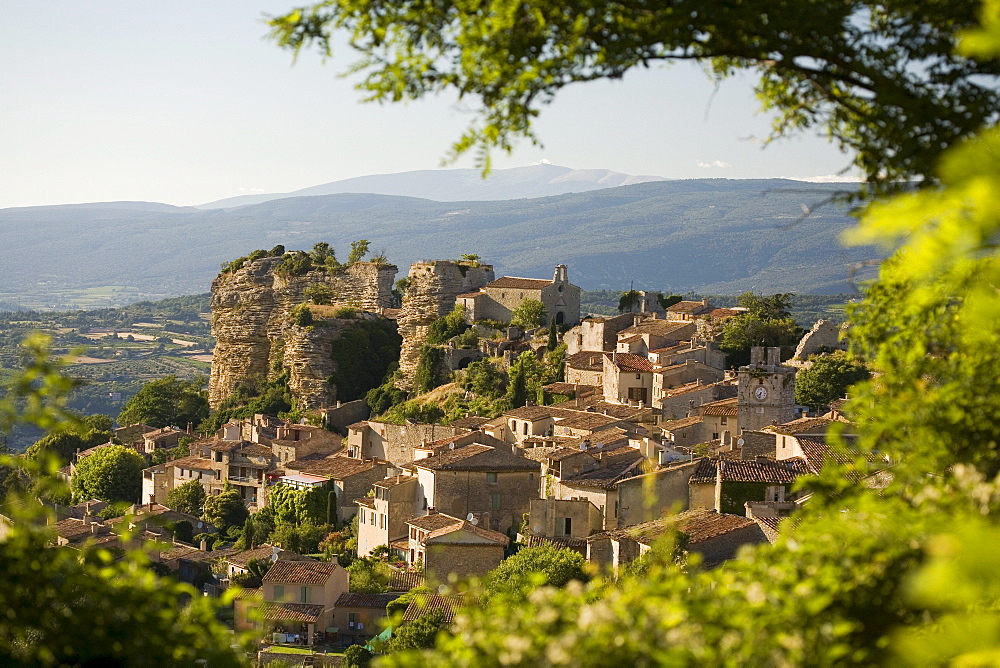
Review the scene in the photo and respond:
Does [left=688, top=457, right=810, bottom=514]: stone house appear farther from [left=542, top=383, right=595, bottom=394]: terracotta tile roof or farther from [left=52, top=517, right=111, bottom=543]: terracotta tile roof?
[left=52, top=517, right=111, bottom=543]: terracotta tile roof

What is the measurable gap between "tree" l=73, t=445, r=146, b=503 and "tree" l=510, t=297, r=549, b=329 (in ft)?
51.0

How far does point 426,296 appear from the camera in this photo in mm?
51344

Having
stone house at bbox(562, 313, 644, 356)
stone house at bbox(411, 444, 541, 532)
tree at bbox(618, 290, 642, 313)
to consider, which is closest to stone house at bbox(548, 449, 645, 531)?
stone house at bbox(411, 444, 541, 532)

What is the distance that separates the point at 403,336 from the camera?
5159 cm

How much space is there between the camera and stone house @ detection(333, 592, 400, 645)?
28.8m

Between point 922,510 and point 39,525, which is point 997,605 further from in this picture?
point 39,525

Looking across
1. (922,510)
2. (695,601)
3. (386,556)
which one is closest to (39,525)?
(695,601)

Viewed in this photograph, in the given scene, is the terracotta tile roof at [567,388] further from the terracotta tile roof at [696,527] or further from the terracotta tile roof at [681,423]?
the terracotta tile roof at [696,527]

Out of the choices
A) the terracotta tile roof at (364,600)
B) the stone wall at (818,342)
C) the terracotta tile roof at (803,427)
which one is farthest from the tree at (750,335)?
the terracotta tile roof at (364,600)

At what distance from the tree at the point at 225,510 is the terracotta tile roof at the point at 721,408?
1614cm

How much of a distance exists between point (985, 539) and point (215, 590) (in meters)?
31.8

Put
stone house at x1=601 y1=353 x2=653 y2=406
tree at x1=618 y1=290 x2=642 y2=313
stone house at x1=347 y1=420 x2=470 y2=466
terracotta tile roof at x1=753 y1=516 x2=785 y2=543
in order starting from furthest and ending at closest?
tree at x1=618 y1=290 x2=642 y2=313, stone house at x1=601 y1=353 x2=653 y2=406, stone house at x1=347 y1=420 x2=470 y2=466, terracotta tile roof at x1=753 y1=516 x2=785 y2=543

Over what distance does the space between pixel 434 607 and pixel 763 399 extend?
41.4 feet

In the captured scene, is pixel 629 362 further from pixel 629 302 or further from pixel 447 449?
pixel 629 302
